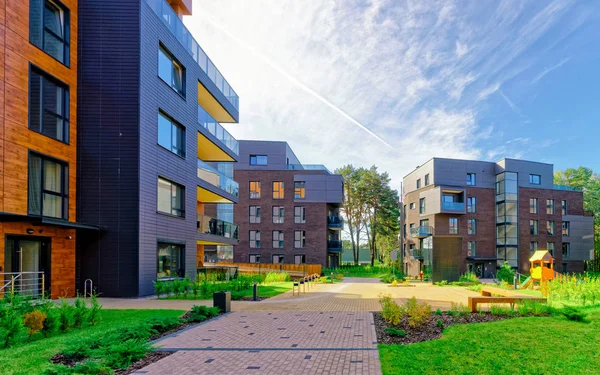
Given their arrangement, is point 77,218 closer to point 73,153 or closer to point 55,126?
point 73,153

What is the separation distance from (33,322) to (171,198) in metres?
12.8

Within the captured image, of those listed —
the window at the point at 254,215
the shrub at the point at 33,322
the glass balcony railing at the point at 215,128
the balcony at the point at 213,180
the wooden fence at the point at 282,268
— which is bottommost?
the wooden fence at the point at 282,268

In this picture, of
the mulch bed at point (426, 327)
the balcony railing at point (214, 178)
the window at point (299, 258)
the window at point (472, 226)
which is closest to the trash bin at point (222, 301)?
the mulch bed at point (426, 327)

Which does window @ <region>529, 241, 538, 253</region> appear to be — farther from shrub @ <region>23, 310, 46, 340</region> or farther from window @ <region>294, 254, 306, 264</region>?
shrub @ <region>23, 310, 46, 340</region>

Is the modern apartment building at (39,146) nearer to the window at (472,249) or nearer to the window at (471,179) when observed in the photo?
the window at (472,249)

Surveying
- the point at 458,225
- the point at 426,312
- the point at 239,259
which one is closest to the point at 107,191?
the point at 426,312

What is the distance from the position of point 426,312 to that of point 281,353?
4.24 metres

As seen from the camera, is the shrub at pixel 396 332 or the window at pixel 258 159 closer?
the shrub at pixel 396 332

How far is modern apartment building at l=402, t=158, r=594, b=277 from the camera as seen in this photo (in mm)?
45156

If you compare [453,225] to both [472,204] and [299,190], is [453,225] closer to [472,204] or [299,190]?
[472,204]

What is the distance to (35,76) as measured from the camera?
15438 mm

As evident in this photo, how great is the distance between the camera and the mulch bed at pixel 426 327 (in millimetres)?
8874

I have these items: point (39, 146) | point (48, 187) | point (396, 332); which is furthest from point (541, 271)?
point (39, 146)

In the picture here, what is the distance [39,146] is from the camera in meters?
15.3
